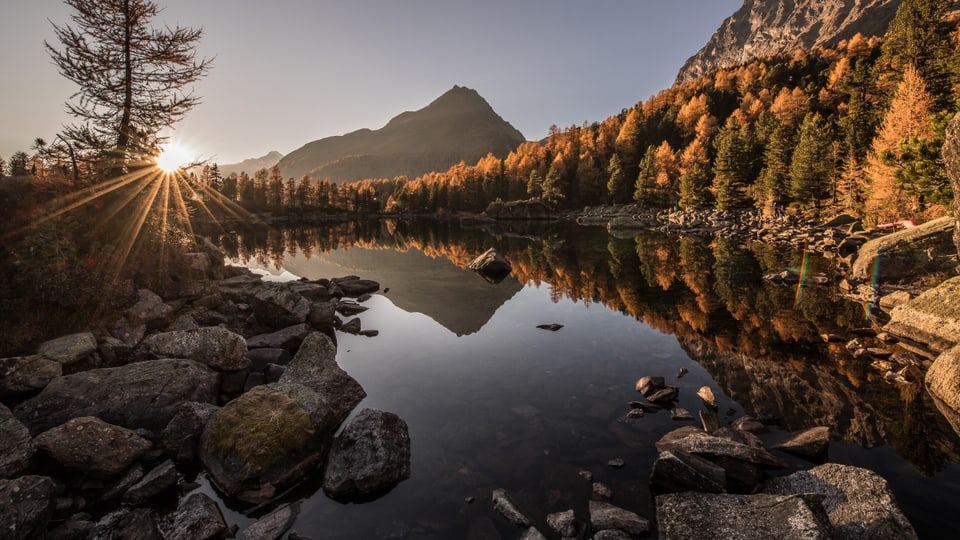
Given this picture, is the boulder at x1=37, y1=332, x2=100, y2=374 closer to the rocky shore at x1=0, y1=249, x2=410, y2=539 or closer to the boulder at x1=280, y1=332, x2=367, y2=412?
the rocky shore at x1=0, y1=249, x2=410, y2=539

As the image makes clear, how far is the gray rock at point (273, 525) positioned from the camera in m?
6.63

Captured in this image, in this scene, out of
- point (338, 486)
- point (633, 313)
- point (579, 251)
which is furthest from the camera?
point (579, 251)

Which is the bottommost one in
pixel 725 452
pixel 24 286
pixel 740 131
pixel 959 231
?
pixel 725 452

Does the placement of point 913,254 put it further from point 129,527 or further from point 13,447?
point 13,447

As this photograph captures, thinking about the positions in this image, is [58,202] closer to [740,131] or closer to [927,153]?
[927,153]

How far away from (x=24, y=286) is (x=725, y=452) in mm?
20829

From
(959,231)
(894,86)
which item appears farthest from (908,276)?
(894,86)

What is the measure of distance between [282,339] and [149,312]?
500 centimetres

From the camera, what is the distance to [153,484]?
759cm

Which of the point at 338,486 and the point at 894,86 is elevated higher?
the point at 894,86

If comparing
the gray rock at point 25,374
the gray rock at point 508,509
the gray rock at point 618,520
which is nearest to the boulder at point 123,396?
the gray rock at point 25,374

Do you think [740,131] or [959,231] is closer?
[959,231]

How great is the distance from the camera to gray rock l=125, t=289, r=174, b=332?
555 inches

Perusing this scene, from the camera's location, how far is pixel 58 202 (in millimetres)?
15516
